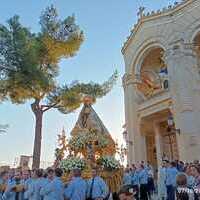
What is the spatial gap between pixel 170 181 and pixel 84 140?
10.2 ft

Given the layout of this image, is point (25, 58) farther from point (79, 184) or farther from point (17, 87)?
point (79, 184)

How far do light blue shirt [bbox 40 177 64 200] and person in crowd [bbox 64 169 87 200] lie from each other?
0.69 ft

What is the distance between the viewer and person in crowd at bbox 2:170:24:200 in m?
7.51

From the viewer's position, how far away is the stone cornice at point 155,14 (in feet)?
63.5

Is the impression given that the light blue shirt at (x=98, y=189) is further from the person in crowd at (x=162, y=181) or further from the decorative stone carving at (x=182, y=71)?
the decorative stone carving at (x=182, y=71)

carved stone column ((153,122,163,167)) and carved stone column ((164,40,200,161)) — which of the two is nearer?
carved stone column ((164,40,200,161))

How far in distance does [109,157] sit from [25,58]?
8.10 m

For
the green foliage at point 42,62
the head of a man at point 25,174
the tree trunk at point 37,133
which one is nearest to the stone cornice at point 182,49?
the green foliage at point 42,62

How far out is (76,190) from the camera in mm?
6617

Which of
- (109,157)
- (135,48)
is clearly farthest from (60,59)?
(109,157)

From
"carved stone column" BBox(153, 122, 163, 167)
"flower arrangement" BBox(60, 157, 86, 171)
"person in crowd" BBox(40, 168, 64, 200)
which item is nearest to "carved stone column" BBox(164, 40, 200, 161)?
"carved stone column" BBox(153, 122, 163, 167)

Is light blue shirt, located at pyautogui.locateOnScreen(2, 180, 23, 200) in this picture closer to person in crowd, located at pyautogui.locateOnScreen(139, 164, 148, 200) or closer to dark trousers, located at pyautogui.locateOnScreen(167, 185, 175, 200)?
dark trousers, located at pyautogui.locateOnScreen(167, 185, 175, 200)

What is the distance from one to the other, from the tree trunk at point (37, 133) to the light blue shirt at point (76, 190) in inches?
331

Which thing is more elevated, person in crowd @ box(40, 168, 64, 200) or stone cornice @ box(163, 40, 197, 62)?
stone cornice @ box(163, 40, 197, 62)
